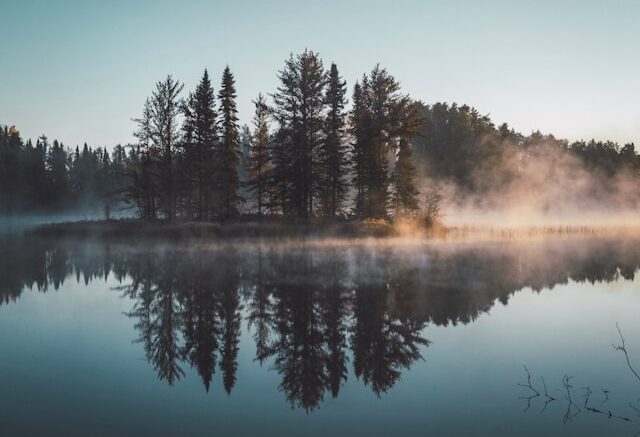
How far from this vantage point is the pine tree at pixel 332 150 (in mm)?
43438

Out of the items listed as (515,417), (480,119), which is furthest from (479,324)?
(480,119)

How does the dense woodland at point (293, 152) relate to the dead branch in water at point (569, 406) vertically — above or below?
above

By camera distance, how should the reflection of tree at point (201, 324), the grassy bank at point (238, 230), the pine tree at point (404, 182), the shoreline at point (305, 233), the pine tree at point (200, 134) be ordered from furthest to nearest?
the pine tree at point (200, 134) < the pine tree at point (404, 182) < the grassy bank at point (238, 230) < the shoreline at point (305, 233) < the reflection of tree at point (201, 324)

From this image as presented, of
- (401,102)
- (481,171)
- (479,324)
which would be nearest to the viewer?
(479,324)

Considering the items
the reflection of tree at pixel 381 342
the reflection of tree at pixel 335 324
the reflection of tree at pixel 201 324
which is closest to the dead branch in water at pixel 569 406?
the reflection of tree at pixel 381 342

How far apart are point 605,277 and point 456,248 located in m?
10.5

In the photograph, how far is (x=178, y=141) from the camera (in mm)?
46312

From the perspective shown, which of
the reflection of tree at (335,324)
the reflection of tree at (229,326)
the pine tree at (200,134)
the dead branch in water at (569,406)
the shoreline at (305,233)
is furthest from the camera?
the pine tree at (200,134)

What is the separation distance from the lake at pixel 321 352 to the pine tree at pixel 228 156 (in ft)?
78.9

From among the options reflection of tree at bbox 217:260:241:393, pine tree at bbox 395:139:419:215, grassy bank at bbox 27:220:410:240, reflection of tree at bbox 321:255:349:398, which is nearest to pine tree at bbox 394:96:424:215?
pine tree at bbox 395:139:419:215

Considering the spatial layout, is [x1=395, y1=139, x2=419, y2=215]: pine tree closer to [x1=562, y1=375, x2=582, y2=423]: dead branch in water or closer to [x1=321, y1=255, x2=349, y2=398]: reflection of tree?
[x1=321, y1=255, x2=349, y2=398]: reflection of tree

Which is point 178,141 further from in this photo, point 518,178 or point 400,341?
point 518,178

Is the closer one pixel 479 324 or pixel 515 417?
pixel 515 417

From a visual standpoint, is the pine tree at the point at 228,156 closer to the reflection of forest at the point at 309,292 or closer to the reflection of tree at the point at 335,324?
the reflection of forest at the point at 309,292
